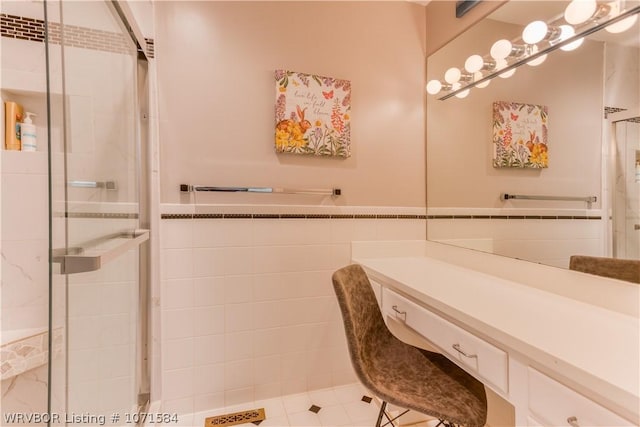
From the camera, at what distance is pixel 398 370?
1.06 meters

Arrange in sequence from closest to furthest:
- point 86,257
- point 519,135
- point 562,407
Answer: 1. point 562,407
2. point 86,257
3. point 519,135

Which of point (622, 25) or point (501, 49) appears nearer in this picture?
point (622, 25)

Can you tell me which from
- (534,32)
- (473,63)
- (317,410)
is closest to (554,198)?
(534,32)

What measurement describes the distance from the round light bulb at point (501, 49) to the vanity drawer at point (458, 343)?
1240 mm

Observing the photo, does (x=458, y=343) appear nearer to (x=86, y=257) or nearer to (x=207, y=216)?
(x=86, y=257)

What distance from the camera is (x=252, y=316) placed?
1.62 m

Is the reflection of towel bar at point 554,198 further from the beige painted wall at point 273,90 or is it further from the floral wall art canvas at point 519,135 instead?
the beige painted wall at point 273,90

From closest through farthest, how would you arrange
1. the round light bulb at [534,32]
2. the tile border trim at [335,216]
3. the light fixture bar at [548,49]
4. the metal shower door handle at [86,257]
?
1. the metal shower door handle at [86,257]
2. the light fixture bar at [548,49]
3. the round light bulb at [534,32]
4. the tile border trim at [335,216]

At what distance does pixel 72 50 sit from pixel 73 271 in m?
0.64

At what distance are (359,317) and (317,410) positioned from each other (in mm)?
810

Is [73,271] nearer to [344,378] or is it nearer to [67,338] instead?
[67,338]

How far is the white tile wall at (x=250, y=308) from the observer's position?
152 cm

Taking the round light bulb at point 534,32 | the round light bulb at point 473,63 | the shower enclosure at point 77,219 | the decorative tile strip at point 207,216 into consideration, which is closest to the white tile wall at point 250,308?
the decorative tile strip at point 207,216

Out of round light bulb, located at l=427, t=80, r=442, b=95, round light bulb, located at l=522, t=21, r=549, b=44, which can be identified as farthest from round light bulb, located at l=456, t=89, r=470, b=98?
round light bulb, located at l=522, t=21, r=549, b=44
